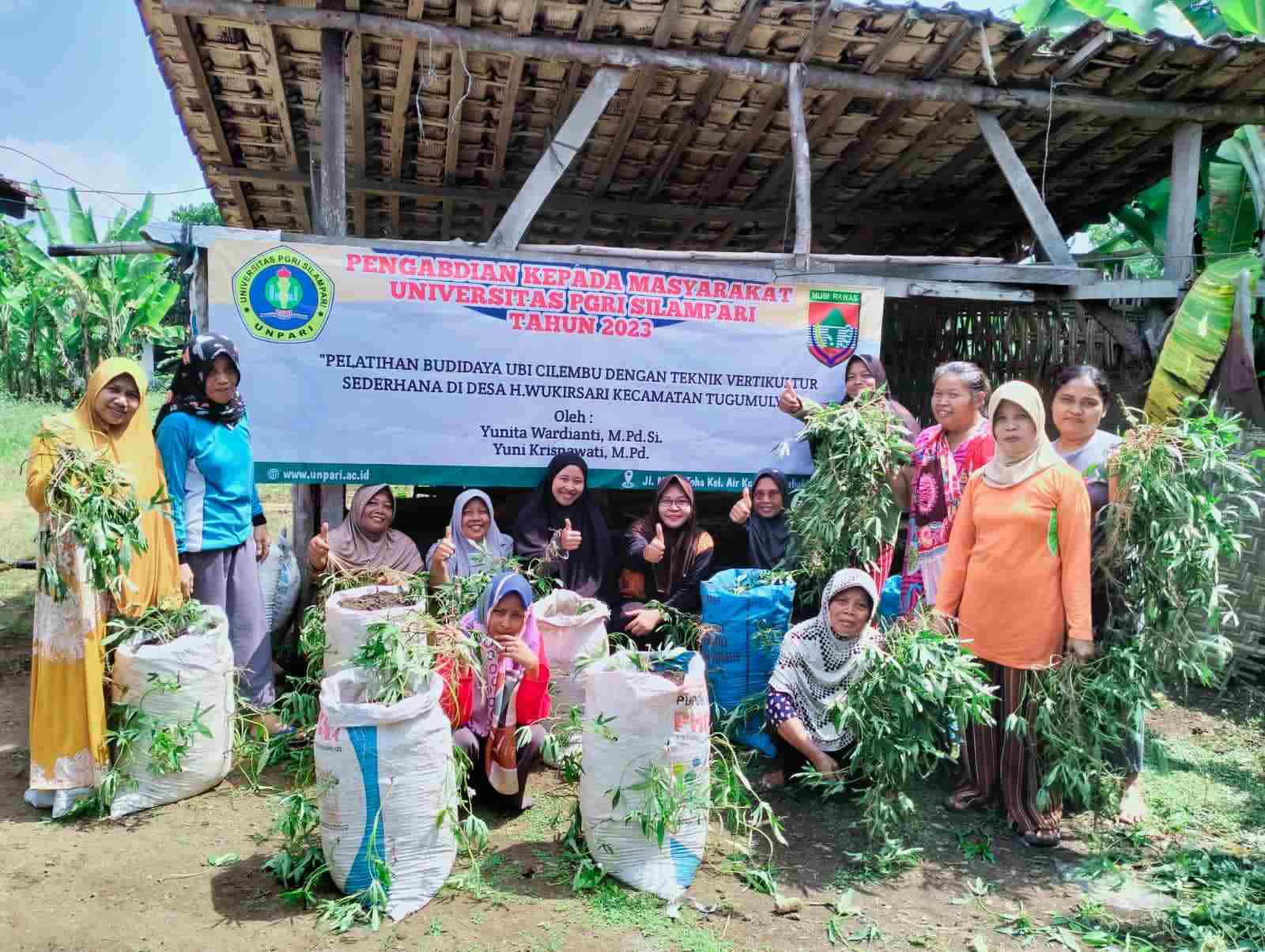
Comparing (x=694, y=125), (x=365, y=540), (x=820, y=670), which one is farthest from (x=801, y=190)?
(x=365, y=540)

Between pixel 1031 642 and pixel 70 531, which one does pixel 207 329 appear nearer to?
pixel 70 531

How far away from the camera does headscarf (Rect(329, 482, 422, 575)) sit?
4.60m

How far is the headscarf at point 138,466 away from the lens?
3.68 meters

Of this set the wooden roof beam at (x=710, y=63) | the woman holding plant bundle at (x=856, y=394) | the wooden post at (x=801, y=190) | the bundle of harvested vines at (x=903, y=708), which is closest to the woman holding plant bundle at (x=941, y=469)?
the woman holding plant bundle at (x=856, y=394)

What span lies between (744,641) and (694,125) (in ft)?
10.8

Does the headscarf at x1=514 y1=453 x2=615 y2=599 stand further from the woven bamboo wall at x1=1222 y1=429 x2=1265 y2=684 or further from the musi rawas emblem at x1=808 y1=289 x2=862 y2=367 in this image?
the woven bamboo wall at x1=1222 y1=429 x2=1265 y2=684

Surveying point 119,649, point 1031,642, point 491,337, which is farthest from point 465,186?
point 1031,642

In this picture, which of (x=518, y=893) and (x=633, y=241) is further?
(x=633, y=241)

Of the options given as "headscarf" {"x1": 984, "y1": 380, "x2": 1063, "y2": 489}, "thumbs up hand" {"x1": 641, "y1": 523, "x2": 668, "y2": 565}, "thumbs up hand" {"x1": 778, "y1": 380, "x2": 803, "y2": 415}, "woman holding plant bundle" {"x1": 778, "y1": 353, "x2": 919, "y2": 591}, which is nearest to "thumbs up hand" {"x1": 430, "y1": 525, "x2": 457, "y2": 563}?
"thumbs up hand" {"x1": 641, "y1": 523, "x2": 668, "y2": 565}

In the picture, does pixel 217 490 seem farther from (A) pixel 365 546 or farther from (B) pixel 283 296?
(B) pixel 283 296

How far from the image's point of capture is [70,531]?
3551 millimetres

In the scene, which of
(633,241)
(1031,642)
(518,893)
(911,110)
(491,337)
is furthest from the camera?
(633,241)

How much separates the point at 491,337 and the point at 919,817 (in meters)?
3.05

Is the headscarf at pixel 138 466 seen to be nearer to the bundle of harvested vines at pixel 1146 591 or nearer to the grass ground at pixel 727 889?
the grass ground at pixel 727 889
